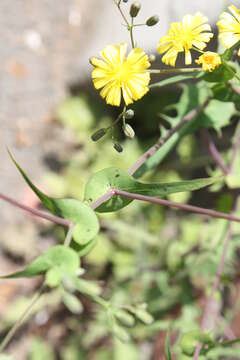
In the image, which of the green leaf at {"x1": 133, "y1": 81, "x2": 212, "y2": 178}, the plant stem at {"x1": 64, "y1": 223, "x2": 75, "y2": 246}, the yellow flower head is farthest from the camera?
the green leaf at {"x1": 133, "y1": 81, "x2": 212, "y2": 178}

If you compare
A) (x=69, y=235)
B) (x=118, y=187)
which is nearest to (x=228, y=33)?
(x=118, y=187)

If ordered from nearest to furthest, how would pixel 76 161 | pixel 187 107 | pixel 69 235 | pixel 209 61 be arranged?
pixel 209 61 → pixel 69 235 → pixel 187 107 → pixel 76 161

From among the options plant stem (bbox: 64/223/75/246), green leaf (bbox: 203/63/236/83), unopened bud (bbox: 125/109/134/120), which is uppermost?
unopened bud (bbox: 125/109/134/120)

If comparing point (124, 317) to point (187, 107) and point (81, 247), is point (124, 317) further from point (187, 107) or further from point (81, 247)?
point (187, 107)

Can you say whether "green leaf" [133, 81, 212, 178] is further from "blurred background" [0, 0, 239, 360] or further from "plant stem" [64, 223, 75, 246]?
"blurred background" [0, 0, 239, 360]

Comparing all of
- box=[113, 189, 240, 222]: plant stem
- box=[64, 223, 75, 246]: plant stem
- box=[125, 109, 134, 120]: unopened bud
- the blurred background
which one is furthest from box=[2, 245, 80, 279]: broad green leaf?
the blurred background

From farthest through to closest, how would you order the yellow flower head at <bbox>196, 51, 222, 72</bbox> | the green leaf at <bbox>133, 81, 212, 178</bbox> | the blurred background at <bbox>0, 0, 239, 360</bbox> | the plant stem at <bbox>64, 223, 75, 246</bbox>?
1. the blurred background at <bbox>0, 0, 239, 360</bbox>
2. the green leaf at <bbox>133, 81, 212, 178</bbox>
3. the plant stem at <bbox>64, 223, 75, 246</bbox>
4. the yellow flower head at <bbox>196, 51, 222, 72</bbox>

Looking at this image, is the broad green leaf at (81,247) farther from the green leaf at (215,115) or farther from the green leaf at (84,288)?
the green leaf at (215,115)
